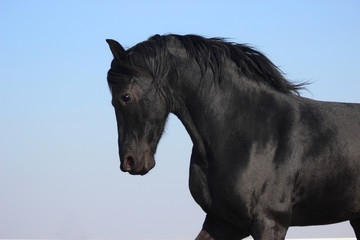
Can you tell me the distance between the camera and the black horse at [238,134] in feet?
20.4

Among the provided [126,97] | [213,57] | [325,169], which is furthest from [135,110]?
[325,169]

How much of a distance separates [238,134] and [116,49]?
4.81 ft

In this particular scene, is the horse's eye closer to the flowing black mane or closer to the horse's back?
Result: the flowing black mane

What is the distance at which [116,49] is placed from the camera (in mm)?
6441

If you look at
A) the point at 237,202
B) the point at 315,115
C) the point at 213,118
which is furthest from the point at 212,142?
the point at 315,115

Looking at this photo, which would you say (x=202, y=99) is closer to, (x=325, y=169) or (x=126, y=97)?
(x=126, y=97)

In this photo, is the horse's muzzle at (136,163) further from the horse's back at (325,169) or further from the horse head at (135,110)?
the horse's back at (325,169)

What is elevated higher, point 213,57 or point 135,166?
point 213,57

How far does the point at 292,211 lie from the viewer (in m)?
6.43

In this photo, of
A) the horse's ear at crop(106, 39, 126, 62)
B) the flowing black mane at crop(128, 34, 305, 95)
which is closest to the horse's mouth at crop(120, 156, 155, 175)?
the flowing black mane at crop(128, 34, 305, 95)

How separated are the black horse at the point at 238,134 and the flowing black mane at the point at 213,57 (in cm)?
1

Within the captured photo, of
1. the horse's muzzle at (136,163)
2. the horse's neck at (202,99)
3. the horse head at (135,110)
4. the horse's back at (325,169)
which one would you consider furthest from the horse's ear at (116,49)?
the horse's back at (325,169)

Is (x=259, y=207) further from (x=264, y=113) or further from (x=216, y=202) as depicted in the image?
(x=264, y=113)

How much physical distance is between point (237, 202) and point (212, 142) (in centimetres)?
68
